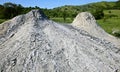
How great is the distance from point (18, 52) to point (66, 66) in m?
1.16

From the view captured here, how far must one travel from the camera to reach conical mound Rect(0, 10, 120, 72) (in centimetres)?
633

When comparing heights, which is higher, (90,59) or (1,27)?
(1,27)

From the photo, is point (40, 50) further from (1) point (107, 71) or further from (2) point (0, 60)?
(1) point (107, 71)

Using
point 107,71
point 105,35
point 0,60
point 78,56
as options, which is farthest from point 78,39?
point 105,35

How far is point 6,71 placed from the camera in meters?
6.39

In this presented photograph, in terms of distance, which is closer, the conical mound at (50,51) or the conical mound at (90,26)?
the conical mound at (50,51)

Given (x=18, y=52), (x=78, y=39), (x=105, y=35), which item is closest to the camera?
(x=18, y=52)

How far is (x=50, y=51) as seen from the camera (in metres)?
6.55

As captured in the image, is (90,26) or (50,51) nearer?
(50,51)

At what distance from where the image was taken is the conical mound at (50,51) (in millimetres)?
6328

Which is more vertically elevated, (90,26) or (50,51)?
(50,51)

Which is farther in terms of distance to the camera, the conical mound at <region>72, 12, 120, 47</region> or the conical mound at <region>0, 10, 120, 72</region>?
the conical mound at <region>72, 12, 120, 47</region>

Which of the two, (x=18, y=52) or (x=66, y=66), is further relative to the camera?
(x=18, y=52)

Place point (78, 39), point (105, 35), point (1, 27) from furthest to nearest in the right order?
point (105, 35) → point (1, 27) → point (78, 39)
